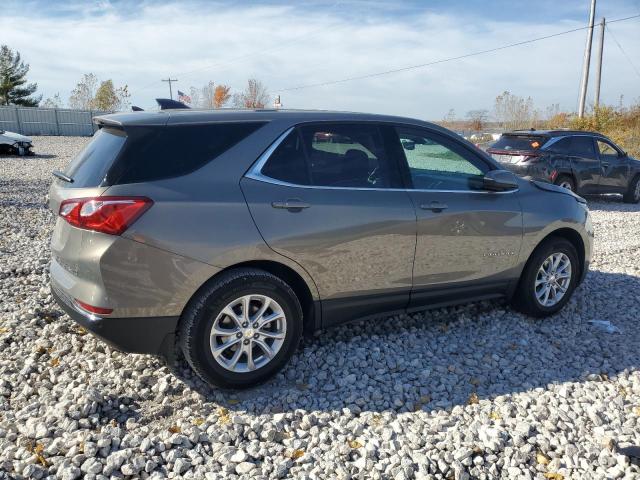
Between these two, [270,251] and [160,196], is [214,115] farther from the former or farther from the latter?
[270,251]

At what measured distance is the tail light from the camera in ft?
10.0

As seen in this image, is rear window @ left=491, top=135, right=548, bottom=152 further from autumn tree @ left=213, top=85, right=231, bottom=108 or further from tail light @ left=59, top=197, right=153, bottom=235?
autumn tree @ left=213, top=85, right=231, bottom=108

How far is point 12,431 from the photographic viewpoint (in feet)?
9.95

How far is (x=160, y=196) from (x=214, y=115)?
74 cm

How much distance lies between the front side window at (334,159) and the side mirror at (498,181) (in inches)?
33.1

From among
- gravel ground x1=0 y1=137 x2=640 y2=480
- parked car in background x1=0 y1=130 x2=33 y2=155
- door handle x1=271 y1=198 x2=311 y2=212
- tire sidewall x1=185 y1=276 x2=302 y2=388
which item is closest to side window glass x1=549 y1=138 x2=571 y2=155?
gravel ground x1=0 y1=137 x2=640 y2=480

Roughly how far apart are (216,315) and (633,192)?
12836mm

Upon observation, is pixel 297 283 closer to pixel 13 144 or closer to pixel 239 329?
pixel 239 329

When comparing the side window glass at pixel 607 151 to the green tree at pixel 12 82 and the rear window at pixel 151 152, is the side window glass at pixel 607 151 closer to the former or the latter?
the rear window at pixel 151 152

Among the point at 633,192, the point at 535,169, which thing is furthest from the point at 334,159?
the point at 633,192

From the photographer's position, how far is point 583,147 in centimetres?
1213

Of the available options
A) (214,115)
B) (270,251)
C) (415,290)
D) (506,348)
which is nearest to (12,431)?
(270,251)

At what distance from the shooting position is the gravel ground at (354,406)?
2.87 m

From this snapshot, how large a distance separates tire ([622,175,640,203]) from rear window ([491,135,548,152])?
3.11 m
